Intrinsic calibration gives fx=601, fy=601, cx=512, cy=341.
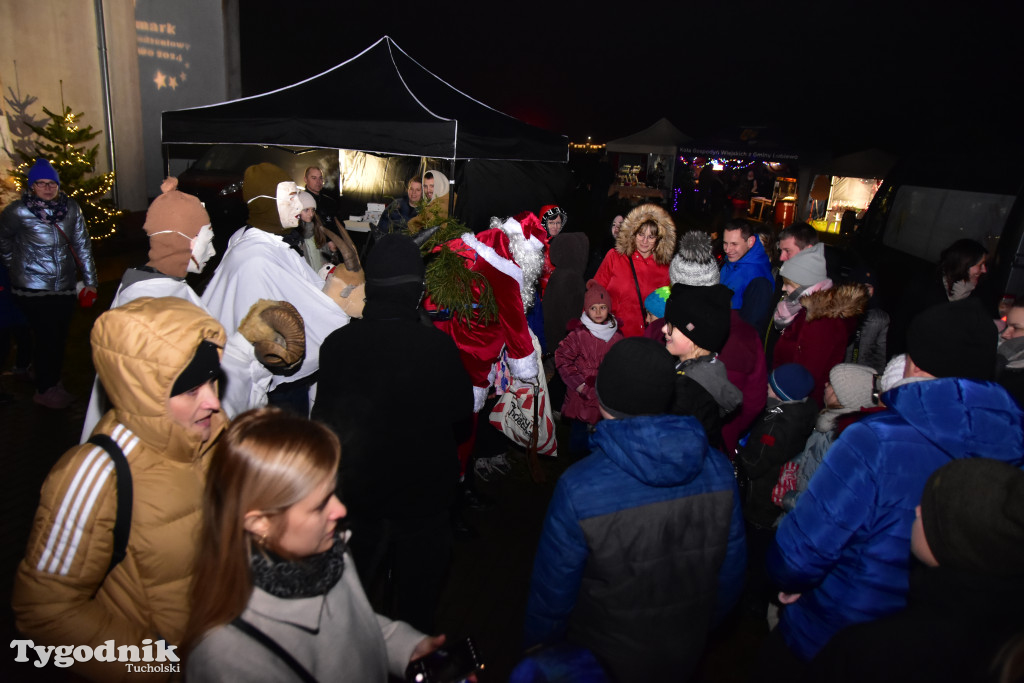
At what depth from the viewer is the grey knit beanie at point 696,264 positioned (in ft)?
14.4

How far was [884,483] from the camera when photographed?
1.92m

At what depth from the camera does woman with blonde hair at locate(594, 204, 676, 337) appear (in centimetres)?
506

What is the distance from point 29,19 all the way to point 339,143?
978 centimetres

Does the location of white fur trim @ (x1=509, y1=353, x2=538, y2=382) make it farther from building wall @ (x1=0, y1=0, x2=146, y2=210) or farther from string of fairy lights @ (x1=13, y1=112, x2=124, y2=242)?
building wall @ (x1=0, y1=0, x2=146, y2=210)

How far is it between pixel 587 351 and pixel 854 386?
172cm

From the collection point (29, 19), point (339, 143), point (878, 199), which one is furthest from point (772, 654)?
point (29, 19)

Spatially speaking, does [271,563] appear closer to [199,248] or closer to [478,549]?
[199,248]

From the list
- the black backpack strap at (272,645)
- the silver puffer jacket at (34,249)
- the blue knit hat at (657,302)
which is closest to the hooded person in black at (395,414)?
the black backpack strap at (272,645)

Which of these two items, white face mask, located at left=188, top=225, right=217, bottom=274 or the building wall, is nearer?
white face mask, located at left=188, top=225, right=217, bottom=274

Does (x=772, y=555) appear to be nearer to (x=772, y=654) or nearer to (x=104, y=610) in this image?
(x=772, y=654)

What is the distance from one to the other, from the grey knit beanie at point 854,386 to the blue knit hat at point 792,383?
0.13m

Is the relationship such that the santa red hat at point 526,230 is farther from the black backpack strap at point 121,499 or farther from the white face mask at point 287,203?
the black backpack strap at point 121,499

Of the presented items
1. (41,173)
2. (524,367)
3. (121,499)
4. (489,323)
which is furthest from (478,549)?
(41,173)

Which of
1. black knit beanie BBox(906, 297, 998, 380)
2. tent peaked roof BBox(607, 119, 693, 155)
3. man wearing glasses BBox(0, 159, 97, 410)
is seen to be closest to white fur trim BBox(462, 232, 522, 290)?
black knit beanie BBox(906, 297, 998, 380)
